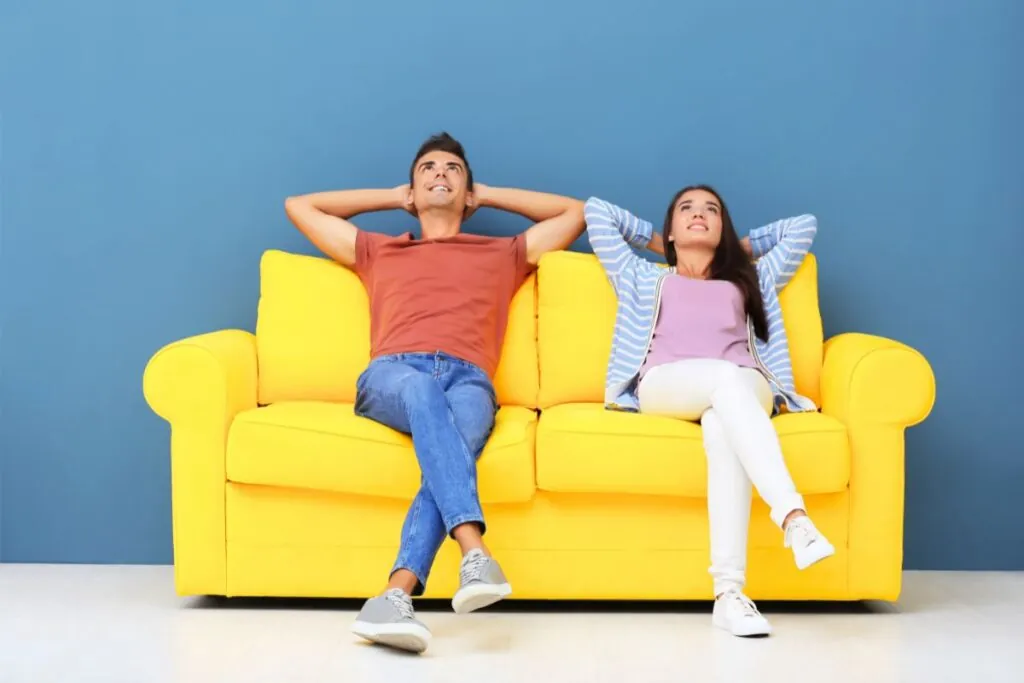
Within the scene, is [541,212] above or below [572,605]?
above

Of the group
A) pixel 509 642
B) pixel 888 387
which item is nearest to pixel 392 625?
pixel 509 642

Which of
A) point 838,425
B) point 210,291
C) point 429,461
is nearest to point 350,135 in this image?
point 210,291

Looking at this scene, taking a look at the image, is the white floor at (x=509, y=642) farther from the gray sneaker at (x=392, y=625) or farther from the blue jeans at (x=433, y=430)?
the blue jeans at (x=433, y=430)

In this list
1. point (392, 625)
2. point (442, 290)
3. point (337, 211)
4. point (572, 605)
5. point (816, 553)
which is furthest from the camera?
point (337, 211)

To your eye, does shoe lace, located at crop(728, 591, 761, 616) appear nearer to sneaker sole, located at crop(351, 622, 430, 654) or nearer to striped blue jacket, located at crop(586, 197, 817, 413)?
striped blue jacket, located at crop(586, 197, 817, 413)

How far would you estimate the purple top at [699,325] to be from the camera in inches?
124

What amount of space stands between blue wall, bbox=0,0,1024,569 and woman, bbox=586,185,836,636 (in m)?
0.36

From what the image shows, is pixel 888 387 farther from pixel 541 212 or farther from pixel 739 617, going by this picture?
pixel 541 212

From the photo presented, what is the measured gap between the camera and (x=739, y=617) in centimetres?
264

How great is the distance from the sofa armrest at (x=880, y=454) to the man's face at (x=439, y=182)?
124cm

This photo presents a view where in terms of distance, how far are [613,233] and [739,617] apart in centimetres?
119

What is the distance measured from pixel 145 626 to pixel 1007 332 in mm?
2634

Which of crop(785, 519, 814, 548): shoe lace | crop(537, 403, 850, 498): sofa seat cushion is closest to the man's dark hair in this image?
crop(537, 403, 850, 498): sofa seat cushion

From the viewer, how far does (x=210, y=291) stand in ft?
12.0
